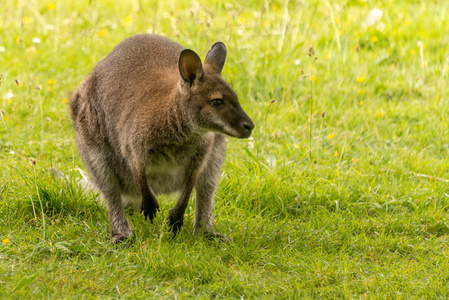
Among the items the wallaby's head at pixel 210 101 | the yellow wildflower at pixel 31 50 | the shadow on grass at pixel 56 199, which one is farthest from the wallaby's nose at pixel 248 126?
the yellow wildflower at pixel 31 50

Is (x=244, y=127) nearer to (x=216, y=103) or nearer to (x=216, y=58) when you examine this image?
(x=216, y=103)

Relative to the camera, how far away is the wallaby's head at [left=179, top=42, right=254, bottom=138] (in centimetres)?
387

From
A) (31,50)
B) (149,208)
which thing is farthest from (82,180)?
(31,50)

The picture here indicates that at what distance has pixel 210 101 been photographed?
393 cm

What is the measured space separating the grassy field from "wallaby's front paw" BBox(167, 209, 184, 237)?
6cm

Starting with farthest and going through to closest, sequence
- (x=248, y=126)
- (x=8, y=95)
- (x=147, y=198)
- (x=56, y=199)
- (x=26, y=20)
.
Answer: (x=26, y=20) < (x=8, y=95) < (x=56, y=199) < (x=147, y=198) < (x=248, y=126)

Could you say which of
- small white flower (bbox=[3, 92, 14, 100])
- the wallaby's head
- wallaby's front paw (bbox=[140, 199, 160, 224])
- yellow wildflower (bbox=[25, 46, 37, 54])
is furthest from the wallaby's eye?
yellow wildflower (bbox=[25, 46, 37, 54])

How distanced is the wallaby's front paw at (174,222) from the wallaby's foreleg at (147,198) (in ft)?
0.35

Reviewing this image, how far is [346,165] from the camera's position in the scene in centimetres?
536

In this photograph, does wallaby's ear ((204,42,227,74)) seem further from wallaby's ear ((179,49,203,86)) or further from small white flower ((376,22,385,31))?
small white flower ((376,22,385,31))

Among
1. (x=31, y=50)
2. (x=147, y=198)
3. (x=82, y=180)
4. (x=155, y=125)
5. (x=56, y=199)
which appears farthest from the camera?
(x=31, y=50)

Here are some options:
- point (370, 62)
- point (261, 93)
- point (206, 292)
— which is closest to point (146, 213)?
point (206, 292)

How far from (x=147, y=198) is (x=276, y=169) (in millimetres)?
1366

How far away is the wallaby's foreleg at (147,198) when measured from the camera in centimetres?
411
